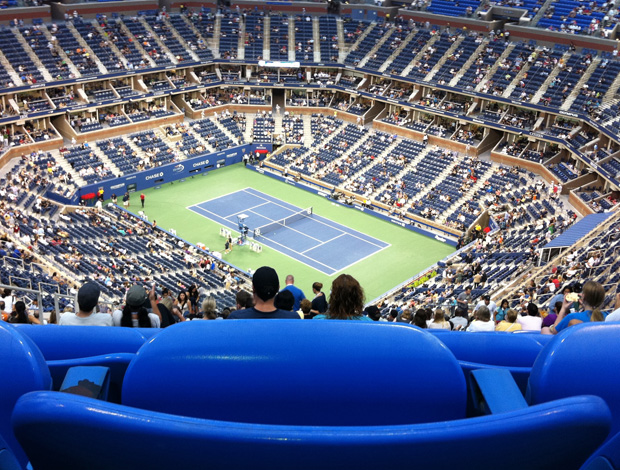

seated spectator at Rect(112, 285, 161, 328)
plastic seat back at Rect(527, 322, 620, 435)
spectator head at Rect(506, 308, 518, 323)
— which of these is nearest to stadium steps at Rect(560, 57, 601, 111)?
spectator head at Rect(506, 308, 518, 323)

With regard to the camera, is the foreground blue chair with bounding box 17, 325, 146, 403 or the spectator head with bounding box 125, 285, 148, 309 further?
the spectator head with bounding box 125, 285, 148, 309

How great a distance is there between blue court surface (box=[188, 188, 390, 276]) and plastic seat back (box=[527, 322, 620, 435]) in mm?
35954

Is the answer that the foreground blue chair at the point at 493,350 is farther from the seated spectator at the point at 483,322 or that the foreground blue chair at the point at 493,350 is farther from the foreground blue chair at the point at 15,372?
the seated spectator at the point at 483,322

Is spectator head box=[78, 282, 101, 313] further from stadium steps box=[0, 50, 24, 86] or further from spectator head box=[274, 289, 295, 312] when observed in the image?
stadium steps box=[0, 50, 24, 86]

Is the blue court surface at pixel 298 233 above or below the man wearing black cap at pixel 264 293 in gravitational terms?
below

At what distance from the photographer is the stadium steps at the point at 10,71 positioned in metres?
48.4

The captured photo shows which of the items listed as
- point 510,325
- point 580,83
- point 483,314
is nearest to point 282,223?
point 580,83

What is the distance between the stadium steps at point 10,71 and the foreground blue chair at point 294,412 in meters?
52.6

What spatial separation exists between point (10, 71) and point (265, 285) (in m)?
52.4

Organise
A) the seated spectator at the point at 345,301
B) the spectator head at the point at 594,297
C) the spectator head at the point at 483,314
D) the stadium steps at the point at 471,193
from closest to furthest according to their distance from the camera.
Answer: the seated spectator at the point at 345,301
the spectator head at the point at 594,297
the spectator head at the point at 483,314
the stadium steps at the point at 471,193

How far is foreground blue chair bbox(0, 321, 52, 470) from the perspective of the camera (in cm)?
204

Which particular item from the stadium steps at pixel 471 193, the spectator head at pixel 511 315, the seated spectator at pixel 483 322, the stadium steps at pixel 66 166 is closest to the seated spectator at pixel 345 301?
the seated spectator at pixel 483 322

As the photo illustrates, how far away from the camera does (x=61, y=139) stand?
48.9 meters

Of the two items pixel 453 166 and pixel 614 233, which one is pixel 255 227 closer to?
pixel 453 166
